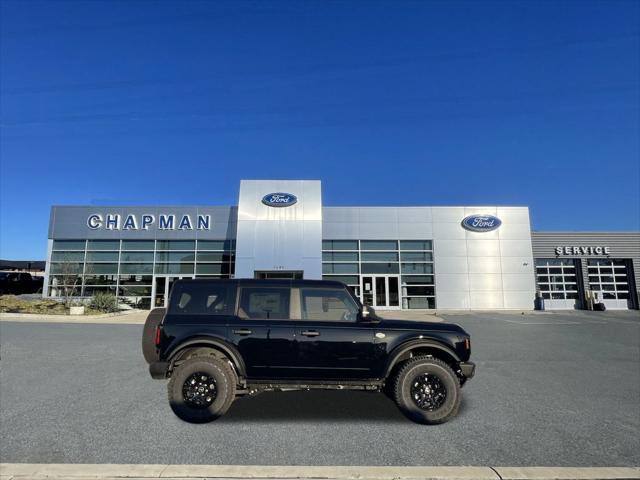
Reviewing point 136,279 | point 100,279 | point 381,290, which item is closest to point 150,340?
point 381,290

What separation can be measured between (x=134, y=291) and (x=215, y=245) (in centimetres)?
626

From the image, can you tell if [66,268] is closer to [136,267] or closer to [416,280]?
[136,267]

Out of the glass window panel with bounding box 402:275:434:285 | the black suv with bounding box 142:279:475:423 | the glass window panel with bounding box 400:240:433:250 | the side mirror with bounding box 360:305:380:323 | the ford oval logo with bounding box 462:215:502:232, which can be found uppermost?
the ford oval logo with bounding box 462:215:502:232

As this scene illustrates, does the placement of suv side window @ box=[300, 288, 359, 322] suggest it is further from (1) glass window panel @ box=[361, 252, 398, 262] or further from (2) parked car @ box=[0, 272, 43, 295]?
(2) parked car @ box=[0, 272, 43, 295]

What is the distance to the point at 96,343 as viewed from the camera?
10328mm

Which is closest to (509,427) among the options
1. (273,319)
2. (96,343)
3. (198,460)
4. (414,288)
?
(273,319)

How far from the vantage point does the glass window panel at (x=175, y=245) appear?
2530cm

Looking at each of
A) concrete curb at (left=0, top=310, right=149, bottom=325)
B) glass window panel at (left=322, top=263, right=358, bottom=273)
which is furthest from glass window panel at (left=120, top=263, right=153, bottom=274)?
glass window panel at (left=322, top=263, right=358, bottom=273)

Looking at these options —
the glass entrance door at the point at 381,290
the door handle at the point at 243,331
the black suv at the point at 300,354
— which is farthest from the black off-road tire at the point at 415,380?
the glass entrance door at the point at 381,290

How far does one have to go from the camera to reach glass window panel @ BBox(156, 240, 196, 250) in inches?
996

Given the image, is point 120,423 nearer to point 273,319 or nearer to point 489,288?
point 273,319

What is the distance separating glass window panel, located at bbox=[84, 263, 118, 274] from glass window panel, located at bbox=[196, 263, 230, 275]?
575cm

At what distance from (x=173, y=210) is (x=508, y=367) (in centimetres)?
2326

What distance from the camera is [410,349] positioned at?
4.84 metres
